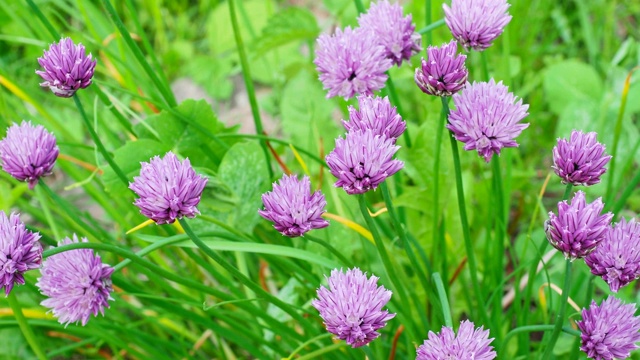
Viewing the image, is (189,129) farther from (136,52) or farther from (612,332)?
(612,332)

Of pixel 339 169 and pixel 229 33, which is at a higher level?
pixel 229 33

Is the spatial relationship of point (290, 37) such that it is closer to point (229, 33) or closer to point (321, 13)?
point (229, 33)

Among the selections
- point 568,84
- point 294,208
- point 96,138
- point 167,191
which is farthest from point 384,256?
A: point 568,84

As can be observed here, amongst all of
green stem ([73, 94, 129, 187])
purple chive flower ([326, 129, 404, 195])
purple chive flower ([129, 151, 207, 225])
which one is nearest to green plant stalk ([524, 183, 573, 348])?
purple chive flower ([326, 129, 404, 195])

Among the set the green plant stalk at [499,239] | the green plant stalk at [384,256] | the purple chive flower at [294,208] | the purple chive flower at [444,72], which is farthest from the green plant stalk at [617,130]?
the purple chive flower at [294,208]

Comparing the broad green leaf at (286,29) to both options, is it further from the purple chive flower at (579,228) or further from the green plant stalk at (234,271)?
the purple chive flower at (579,228)

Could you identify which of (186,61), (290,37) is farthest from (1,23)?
(290,37)
